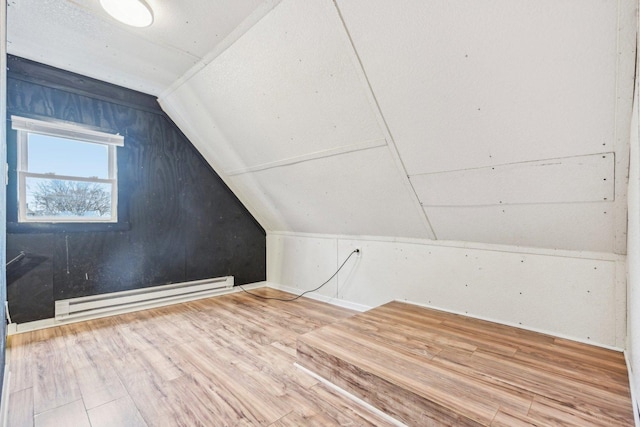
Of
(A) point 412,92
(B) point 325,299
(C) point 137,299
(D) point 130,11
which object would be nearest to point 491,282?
(A) point 412,92

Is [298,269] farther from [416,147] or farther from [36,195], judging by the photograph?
[36,195]

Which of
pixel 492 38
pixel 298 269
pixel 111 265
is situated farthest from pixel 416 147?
pixel 111 265

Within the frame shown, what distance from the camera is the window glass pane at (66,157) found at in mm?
2568

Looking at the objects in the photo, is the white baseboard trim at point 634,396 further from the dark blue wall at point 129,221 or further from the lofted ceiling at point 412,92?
the dark blue wall at point 129,221

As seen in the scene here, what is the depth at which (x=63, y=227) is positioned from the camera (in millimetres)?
2672

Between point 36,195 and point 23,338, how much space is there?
1.18m

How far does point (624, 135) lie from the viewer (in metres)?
1.36

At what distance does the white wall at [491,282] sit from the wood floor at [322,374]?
148 millimetres

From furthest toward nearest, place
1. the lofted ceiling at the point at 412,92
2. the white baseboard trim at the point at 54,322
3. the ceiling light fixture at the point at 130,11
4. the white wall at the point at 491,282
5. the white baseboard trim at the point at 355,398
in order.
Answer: the white baseboard trim at the point at 54,322, the white wall at the point at 491,282, the ceiling light fixture at the point at 130,11, the white baseboard trim at the point at 355,398, the lofted ceiling at the point at 412,92

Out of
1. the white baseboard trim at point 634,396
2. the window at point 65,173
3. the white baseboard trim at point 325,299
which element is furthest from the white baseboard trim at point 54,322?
the white baseboard trim at point 634,396

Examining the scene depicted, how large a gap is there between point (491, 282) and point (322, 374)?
4.73 feet

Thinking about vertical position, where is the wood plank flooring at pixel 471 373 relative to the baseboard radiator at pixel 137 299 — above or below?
above

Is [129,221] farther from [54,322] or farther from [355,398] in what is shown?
[355,398]

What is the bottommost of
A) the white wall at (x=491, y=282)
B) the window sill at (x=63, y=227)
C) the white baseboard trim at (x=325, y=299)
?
the white baseboard trim at (x=325, y=299)
